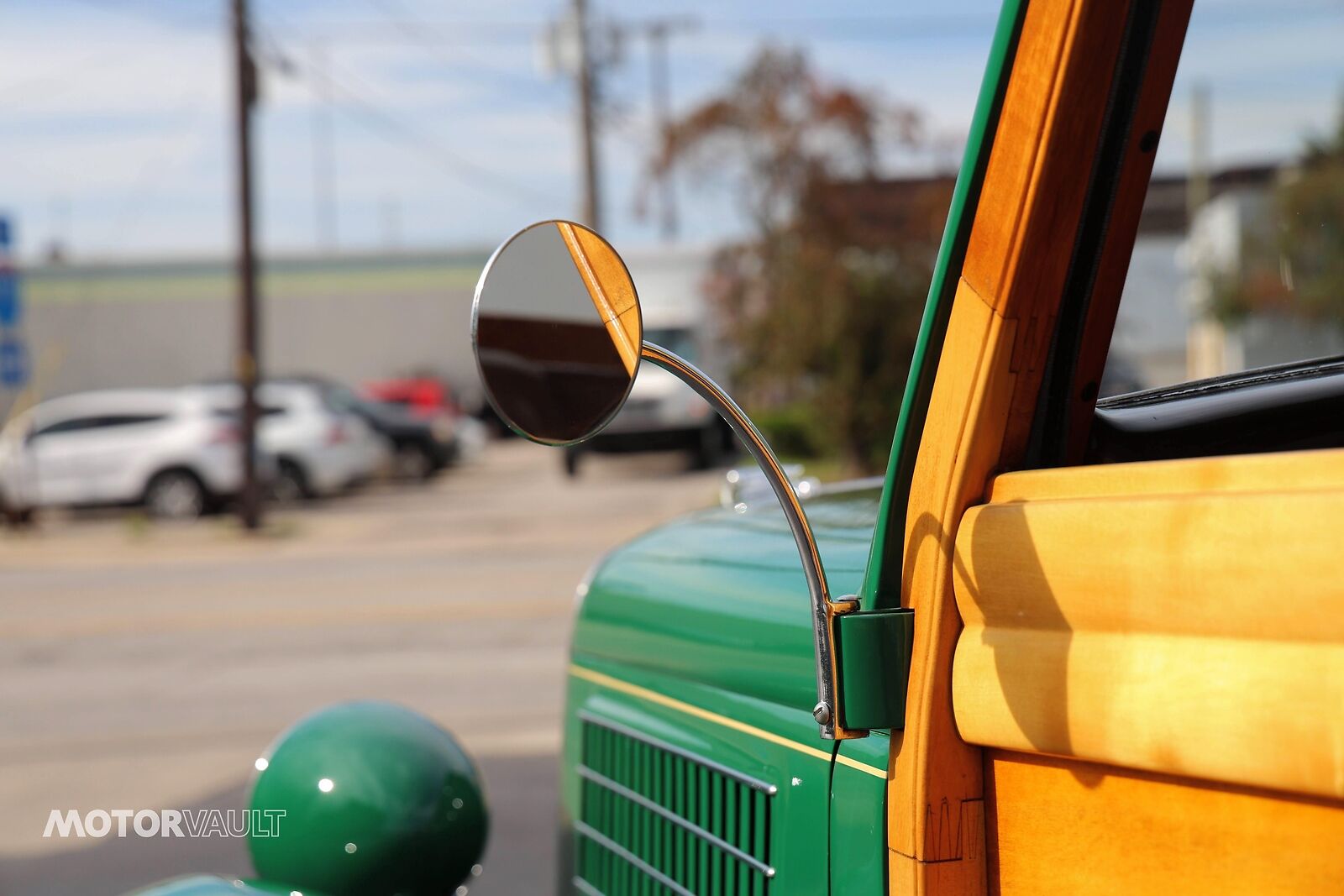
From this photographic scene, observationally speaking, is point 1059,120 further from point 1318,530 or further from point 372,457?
point 372,457

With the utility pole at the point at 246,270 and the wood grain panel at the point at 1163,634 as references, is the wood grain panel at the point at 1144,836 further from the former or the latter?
the utility pole at the point at 246,270

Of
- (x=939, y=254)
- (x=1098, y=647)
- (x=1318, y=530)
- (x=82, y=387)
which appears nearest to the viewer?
(x=1318, y=530)

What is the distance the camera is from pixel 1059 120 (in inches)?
52.1

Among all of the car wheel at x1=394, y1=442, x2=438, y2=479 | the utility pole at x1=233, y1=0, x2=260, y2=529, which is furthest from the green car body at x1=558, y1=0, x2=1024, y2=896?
the car wheel at x1=394, y1=442, x2=438, y2=479

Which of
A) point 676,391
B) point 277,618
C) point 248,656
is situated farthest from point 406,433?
point 248,656

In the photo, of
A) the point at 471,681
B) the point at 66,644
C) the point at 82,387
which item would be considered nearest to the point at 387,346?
the point at 82,387

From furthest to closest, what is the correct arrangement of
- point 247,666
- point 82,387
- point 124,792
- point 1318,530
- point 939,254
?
point 82,387 < point 247,666 < point 124,792 < point 939,254 < point 1318,530

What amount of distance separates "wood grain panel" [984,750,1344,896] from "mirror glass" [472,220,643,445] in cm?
53

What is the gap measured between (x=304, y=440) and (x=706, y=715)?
64.6 ft

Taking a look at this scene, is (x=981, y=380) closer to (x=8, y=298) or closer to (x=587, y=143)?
(x=8, y=298)

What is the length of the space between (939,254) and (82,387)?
3908 centimetres

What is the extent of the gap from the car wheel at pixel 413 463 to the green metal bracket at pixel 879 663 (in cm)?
2393

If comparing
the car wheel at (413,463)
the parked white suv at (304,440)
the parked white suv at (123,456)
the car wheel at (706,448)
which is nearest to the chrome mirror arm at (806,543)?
the parked white suv at (123,456)

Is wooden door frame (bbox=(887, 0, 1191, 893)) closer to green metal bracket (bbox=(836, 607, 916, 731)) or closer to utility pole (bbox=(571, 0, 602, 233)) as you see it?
green metal bracket (bbox=(836, 607, 916, 731))
